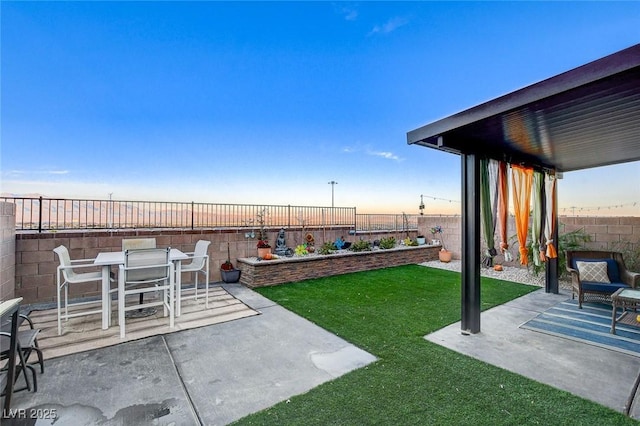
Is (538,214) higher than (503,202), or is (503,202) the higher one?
(503,202)

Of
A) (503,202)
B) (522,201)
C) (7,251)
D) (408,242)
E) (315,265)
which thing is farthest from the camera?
(408,242)

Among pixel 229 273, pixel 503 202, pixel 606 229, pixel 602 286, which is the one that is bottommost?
pixel 229 273

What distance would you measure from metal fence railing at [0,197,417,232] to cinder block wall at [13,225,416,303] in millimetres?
490

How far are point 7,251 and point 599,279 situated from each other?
9.66 m

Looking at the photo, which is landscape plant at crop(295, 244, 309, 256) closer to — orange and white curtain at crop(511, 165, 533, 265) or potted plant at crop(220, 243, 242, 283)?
potted plant at crop(220, 243, 242, 283)

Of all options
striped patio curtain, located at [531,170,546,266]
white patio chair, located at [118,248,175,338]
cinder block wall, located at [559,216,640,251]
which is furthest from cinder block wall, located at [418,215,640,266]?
white patio chair, located at [118,248,175,338]

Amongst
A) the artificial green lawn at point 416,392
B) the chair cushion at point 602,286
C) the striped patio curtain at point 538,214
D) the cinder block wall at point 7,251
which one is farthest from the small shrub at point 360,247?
the cinder block wall at point 7,251

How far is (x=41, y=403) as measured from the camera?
2172 millimetres

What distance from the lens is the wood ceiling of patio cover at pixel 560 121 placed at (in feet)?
7.18

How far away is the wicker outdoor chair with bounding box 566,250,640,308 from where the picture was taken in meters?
4.54

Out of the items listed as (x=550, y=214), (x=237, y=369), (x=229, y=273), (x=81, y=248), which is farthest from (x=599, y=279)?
(x=81, y=248)

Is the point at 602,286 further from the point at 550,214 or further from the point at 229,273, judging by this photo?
the point at 229,273

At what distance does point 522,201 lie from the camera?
440cm

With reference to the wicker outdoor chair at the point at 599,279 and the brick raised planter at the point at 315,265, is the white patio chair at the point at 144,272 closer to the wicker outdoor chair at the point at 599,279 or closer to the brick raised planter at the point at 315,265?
the brick raised planter at the point at 315,265
